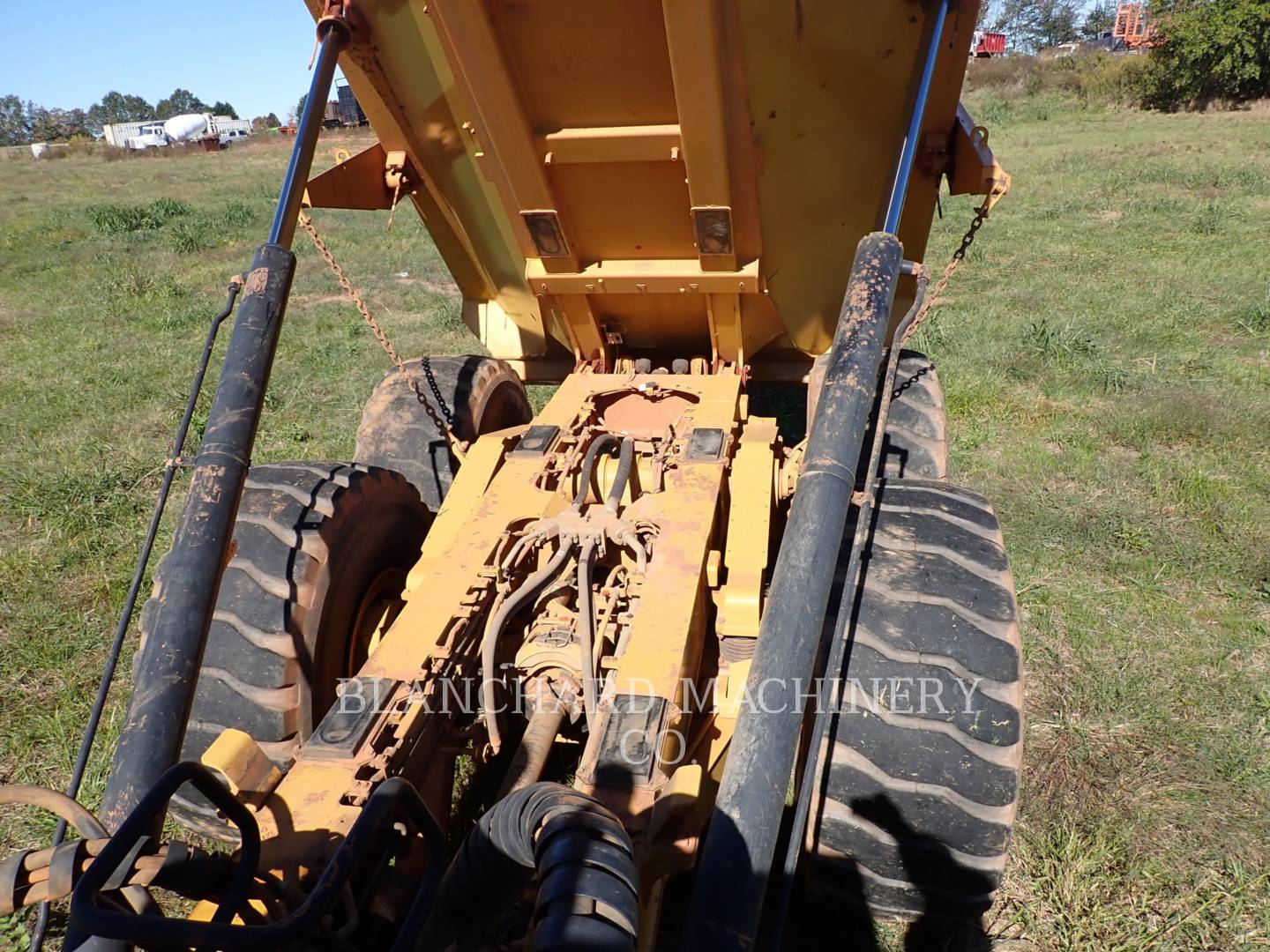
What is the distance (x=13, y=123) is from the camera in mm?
84062

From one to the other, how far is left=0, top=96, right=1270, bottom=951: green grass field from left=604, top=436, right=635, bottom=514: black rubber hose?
155cm

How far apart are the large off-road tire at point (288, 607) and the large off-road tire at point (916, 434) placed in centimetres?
221

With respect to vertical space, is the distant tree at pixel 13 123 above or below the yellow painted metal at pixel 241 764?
above

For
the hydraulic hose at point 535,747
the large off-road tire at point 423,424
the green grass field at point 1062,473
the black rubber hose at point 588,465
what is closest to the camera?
the hydraulic hose at point 535,747

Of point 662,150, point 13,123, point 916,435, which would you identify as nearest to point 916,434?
point 916,435

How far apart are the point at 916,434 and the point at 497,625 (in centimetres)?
231

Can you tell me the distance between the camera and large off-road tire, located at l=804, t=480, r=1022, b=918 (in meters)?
2.02

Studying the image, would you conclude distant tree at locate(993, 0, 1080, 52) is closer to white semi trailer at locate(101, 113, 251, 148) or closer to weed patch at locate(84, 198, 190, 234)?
white semi trailer at locate(101, 113, 251, 148)

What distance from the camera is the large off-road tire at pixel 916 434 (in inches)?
149

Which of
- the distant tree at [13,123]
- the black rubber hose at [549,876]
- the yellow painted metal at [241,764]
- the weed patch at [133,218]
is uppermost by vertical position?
the distant tree at [13,123]

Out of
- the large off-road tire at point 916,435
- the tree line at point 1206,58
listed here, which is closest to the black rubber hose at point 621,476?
the large off-road tire at point 916,435

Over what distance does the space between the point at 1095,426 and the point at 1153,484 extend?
750mm

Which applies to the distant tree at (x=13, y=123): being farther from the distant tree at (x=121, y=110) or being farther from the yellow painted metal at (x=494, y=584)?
the yellow painted metal at (x=494, y=584)

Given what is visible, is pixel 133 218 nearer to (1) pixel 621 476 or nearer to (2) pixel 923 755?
(1) pixel 621 476
